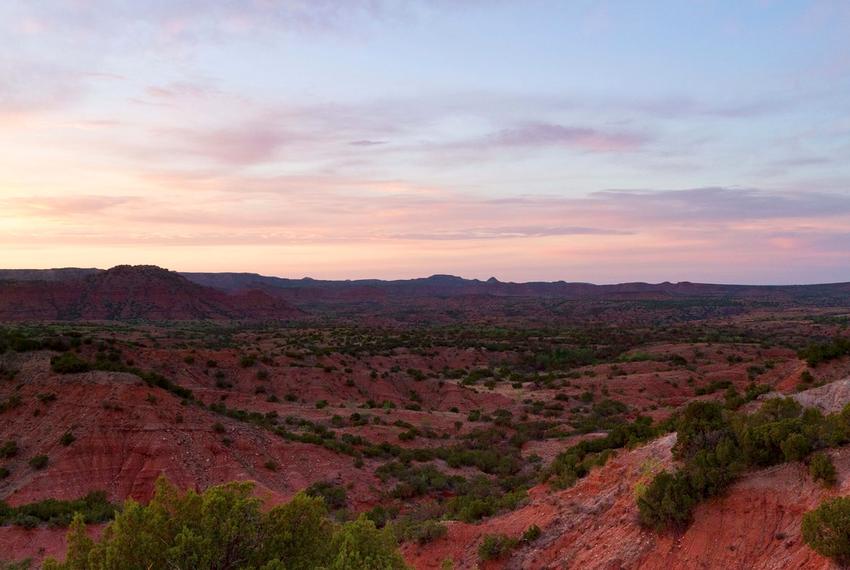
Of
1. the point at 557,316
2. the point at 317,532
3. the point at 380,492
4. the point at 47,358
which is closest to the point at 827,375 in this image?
the point at 380,492

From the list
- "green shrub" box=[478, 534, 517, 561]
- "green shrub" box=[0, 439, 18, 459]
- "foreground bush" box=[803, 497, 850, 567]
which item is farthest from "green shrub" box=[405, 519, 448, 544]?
"green shrub" box=[0, 439, 18, 459]

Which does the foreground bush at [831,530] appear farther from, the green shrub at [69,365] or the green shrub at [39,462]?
the green shrub at [69,365]

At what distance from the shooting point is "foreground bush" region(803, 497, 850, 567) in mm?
7055

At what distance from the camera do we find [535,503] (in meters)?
12.6

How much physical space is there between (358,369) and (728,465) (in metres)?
33.6

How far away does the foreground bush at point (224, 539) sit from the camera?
6926 mm

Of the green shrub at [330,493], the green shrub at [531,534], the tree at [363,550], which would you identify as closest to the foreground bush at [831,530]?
the green shrub at [531,534]

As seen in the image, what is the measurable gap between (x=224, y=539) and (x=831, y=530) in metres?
7.57

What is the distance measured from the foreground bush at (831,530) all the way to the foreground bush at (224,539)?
5.29m

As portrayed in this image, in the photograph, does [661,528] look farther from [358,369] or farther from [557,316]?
[557,316]

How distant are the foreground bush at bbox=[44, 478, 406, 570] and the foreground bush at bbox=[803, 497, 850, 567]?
5292 millimetres

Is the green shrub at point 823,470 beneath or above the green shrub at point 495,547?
above

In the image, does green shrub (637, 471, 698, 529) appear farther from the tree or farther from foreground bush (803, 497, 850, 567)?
the tree

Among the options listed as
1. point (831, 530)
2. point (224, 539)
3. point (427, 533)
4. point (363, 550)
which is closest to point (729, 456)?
point (831, 530)
